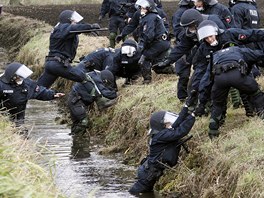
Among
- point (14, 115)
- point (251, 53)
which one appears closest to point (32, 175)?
point (251, 53)

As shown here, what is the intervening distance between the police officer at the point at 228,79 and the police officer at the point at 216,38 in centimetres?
8

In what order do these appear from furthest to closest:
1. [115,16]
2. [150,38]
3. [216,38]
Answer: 1. [115,16]
2. [150,38]
3. [216,38]

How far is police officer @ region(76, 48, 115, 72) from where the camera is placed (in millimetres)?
16078

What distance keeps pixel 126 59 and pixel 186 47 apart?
324 cm

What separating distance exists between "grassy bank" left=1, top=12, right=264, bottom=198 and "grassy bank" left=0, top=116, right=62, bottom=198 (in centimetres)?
261

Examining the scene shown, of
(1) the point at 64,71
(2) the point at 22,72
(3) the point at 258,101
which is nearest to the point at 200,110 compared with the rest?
(3) the point at 258,101

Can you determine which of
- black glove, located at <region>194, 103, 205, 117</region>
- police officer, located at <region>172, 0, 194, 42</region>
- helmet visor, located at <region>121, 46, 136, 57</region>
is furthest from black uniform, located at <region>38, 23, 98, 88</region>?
black glove, located at <region>194, 103, 205, 117</region>

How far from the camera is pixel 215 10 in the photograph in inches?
489

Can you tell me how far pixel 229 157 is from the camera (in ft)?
32.7

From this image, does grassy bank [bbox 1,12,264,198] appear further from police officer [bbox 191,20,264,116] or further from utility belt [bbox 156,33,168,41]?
police officer [bbox 191,20,264,116]

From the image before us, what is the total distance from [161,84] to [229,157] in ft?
17.0

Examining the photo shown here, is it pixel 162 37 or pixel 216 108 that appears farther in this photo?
pixel 162 37

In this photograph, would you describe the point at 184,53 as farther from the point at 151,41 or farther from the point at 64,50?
the point at 64,50

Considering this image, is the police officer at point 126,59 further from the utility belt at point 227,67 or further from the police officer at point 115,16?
the utility belt at point 227,67
